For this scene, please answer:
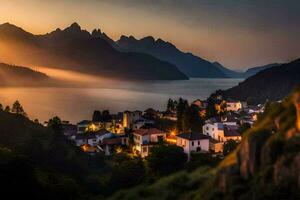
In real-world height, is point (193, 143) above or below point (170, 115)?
below

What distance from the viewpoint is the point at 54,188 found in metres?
21.2

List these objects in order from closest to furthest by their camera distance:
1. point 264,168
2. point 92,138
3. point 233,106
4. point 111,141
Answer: point 264,168
point 111,141
point 92,138
point 233,106

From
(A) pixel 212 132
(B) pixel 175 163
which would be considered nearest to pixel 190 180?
(B) pixel 175 163

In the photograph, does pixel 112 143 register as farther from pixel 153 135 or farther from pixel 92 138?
pixel 153 135

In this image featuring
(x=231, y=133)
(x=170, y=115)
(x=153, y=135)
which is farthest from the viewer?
(x=170, y=115)

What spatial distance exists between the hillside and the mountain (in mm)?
99361

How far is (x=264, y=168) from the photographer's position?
1416cm

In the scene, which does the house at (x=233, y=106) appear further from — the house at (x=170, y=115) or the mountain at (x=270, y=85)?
the mountain at (x=270, y=85)

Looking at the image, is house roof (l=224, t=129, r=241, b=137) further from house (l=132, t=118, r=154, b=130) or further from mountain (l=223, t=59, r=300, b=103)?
mountain (l=223, t=59, r=300, b=103)

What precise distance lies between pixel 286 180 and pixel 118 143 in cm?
3773

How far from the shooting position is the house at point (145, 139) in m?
45.1

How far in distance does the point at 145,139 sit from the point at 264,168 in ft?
106

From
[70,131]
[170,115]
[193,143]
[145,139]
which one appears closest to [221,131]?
[193,143]

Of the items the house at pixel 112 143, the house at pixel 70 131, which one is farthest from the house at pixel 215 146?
the house at pixel 70 131
